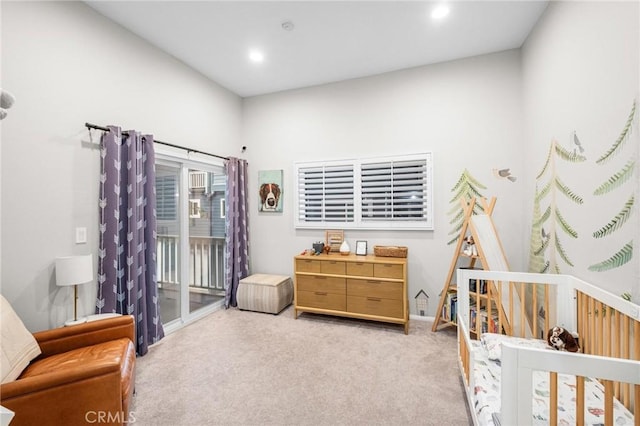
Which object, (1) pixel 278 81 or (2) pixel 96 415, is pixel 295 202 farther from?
(2) pixel 96 415

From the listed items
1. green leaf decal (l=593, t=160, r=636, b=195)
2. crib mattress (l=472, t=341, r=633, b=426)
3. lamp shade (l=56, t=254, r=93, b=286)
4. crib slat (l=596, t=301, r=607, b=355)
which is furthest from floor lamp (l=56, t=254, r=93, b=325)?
green leaf decal (l=593, t=160, r=636, b=195)

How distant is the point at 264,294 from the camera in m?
3.57

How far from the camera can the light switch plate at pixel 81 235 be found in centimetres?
223

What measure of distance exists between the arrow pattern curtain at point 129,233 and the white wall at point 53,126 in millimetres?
106

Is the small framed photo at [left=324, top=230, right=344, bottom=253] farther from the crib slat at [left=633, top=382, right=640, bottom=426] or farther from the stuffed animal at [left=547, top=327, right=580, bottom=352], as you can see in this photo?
the crib slat at [left=633, top=382, right=640, bottom=426]

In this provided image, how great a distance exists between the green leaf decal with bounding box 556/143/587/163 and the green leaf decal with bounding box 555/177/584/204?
0.19m

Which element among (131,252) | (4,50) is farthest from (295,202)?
(4,50)

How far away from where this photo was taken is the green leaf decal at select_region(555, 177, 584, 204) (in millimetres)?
1962

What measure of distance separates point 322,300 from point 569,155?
2.67m

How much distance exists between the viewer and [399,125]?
136 inches

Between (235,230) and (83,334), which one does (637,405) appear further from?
(235,230)

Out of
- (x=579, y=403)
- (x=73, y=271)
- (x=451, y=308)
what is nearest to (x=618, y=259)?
(x=579, y=403)

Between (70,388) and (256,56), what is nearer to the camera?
(70,388)

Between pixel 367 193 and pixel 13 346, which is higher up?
pixel 367 193
